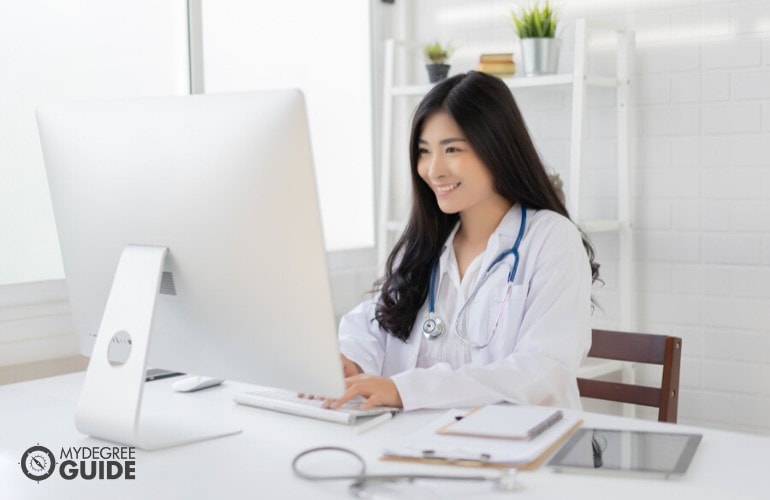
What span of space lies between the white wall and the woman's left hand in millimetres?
1679

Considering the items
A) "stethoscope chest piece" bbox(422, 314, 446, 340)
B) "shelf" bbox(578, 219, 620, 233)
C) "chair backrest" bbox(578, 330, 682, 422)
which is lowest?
"chair backrest" bbox(578, 330, 682, 422)

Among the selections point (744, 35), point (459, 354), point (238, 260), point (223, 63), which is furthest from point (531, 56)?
point (238, 260)

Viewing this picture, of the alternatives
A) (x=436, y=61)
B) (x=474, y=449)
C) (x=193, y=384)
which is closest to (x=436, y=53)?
(x=436, y=61)

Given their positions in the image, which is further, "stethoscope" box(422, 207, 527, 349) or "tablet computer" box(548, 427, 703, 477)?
"stethoscope" box(422, 207, 527, 349)

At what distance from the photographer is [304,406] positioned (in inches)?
67.6

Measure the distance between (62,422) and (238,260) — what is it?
0.51 m

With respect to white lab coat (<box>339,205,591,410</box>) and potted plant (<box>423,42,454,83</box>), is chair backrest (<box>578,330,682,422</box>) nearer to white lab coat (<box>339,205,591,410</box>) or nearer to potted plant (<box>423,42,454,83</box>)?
white lab coat (<box>339,205,591,410</box>)

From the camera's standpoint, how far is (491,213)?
2.25 m

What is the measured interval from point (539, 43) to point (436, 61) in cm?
47

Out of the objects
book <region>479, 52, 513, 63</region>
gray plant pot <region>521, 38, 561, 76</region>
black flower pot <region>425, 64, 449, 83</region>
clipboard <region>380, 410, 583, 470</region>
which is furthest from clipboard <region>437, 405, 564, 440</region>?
black flower pot <region>425, 64, 449, 83</region>

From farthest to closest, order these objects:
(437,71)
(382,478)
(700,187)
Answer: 1. (437,71)
2. (700,187)
3. (382,478)

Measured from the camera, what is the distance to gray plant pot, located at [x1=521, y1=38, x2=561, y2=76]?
3.18 metres

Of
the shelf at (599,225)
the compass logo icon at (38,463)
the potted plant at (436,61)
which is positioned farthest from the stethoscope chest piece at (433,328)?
the potted plant at (436,61)

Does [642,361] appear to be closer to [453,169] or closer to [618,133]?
[453,169]
